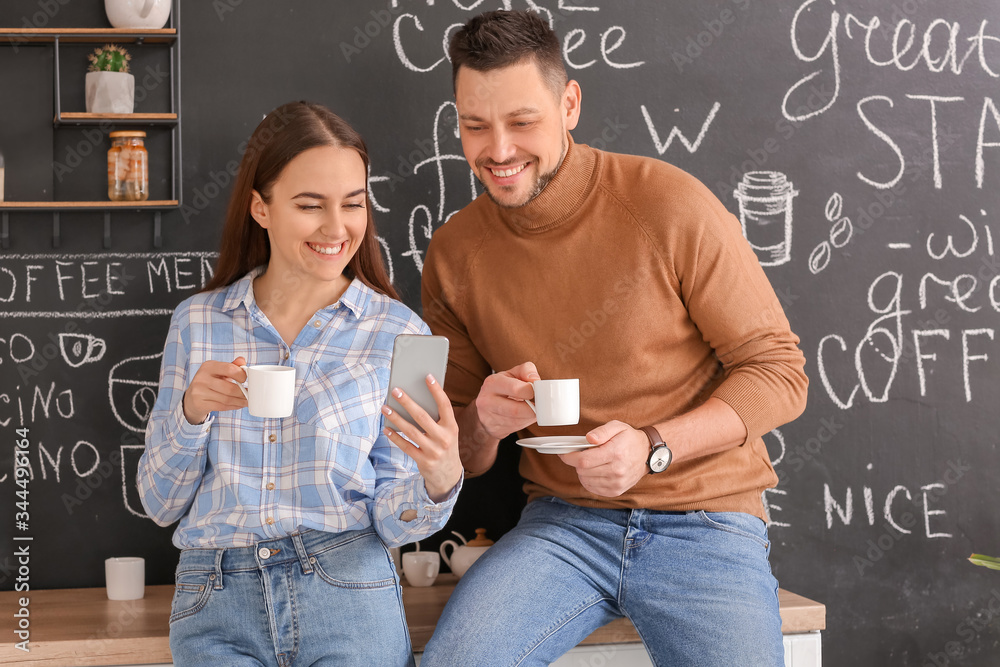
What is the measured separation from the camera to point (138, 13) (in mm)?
2068

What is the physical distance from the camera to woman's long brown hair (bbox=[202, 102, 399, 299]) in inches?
68.9

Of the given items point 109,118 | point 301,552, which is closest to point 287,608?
point 301,552

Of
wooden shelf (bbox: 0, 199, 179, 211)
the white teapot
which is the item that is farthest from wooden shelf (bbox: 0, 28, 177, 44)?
the white teapot

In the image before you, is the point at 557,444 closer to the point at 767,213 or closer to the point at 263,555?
the point at 263,555

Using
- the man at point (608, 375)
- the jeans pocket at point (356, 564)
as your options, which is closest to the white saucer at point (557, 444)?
the man at point (608, 375)

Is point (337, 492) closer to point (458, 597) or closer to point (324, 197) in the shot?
point (458, 597)

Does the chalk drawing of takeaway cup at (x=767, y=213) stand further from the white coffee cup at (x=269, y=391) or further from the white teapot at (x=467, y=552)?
the white coffee cup at (x=269, y=391)

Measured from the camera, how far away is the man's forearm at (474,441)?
1910mm

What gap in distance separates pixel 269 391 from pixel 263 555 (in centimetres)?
35

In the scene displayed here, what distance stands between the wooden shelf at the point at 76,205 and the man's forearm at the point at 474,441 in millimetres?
884

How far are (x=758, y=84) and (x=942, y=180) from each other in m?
0.59

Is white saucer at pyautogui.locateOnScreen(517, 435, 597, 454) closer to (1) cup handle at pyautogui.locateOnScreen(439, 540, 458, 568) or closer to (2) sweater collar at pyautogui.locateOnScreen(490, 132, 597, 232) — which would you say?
(2) sweater collar at pyautogui.locateOnScreen(490, 132, 597, 232)

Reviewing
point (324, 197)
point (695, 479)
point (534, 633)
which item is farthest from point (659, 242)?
point (534, 633)

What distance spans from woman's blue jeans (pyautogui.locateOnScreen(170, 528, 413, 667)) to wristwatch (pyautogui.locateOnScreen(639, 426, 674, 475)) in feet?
1.82
